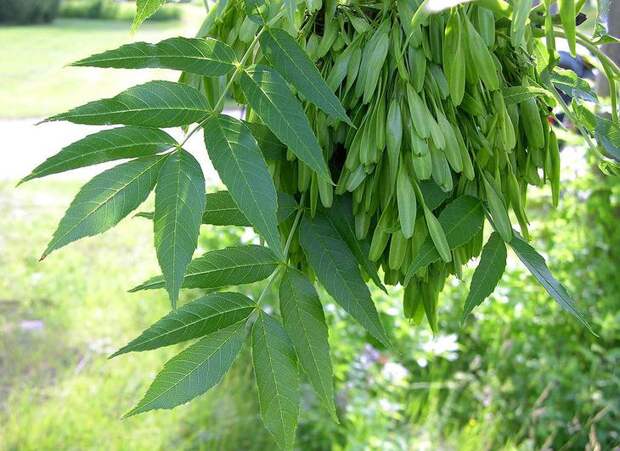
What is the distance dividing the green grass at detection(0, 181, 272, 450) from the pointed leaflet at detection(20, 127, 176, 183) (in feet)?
5.89

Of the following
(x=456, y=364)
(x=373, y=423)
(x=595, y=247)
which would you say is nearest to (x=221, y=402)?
(x=373, y=423)

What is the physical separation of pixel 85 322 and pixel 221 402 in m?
1.01

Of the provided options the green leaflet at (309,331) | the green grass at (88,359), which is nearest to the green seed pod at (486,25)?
the green leaflet at (309,331)

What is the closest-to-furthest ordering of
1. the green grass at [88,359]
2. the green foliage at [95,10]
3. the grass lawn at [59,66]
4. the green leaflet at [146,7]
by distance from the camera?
the green leaflet at [146,7]
the green grass at [88,359]
the grass lawn at [59,66]
the green foliage at [95,10]

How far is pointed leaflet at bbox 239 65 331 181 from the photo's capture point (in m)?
0.54

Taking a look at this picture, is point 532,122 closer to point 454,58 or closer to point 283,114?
point 454,58

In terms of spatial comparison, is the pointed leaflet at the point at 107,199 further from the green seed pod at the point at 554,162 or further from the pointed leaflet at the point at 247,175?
the green seed pod at the point at 554,162

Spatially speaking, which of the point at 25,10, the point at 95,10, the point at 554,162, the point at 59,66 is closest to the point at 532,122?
the point at 554,162

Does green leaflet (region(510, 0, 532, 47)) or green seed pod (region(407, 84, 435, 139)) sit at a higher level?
green leaflet (region(510, 0, 532, 47))

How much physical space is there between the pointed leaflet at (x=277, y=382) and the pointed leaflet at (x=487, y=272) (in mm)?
132

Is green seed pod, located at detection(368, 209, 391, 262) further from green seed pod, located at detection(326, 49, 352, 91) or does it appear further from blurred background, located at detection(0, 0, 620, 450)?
blurred background, located at detection(0, 0, 620, 450)

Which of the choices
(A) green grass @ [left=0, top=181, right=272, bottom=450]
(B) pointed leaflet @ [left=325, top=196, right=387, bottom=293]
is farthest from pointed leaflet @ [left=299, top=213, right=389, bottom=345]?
(A) green grass @ [left=0, top=181, right=272, bottom=450]

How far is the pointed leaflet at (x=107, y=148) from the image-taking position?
53 cm

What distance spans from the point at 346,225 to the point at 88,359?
2.38 m
